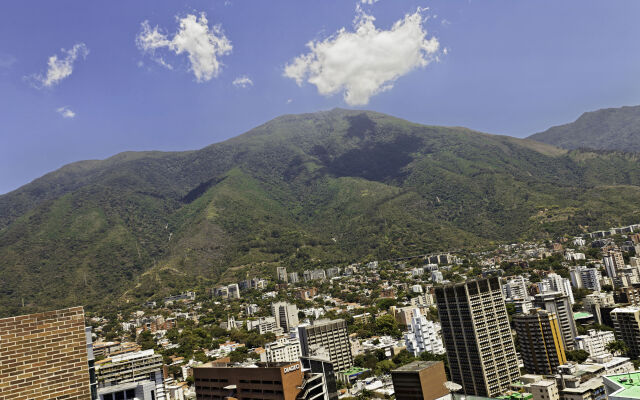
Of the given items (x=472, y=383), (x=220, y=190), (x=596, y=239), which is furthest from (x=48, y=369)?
(x=220, y=190)

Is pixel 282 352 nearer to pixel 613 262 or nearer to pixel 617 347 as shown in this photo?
pixel 617 347

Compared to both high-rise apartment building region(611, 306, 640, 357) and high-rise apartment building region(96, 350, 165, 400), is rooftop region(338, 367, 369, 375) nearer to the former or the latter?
high-rise apartment building region(96, 350, 165, 400)

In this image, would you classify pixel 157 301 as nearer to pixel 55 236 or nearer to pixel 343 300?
pixel 343 300

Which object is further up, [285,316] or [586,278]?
[285,316]

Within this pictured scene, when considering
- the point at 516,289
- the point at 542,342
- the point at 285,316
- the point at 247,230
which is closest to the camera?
the point at 542,342

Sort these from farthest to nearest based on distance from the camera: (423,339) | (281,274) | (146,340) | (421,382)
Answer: (281,274), (146,340), (423,339), (421,382)

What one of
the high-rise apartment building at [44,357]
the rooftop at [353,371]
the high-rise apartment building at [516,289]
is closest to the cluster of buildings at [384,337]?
the high-rise apartment building at [44,357]

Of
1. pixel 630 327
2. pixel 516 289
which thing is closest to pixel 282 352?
pixel 630 327
